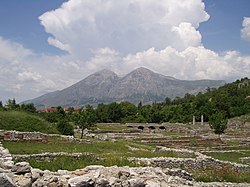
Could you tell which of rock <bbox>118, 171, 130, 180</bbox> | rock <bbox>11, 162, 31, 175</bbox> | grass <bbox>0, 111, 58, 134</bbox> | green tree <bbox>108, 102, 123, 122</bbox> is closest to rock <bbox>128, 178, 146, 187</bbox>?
rock <bbox>118, 171, 130, 180</bbox>

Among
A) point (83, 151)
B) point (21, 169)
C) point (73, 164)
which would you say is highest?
point (21, 169)

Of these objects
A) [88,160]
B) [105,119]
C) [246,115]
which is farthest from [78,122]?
[246,115]

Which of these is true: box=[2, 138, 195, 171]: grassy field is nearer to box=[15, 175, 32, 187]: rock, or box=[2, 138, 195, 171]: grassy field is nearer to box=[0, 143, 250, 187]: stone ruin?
box=[0, 143, 250, 187]: stone ruin

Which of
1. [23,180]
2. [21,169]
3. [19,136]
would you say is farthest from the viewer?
[19,136]

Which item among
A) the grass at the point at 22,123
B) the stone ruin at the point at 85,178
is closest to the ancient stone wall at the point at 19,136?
the grass at the point at 22,123

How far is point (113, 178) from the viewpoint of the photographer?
1168 cm

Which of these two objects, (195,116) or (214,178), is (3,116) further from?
(195,116)

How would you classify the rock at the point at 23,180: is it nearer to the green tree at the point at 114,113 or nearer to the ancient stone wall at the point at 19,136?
the ancient stone wall at the point at 19,136

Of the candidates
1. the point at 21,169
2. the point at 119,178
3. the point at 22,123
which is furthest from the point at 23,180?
the point at 22,123

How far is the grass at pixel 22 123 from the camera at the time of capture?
150ft

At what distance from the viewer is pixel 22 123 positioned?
46.7 metres

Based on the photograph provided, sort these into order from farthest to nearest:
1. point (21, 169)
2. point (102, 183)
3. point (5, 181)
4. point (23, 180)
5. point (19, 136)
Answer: point (19, 136)
point (21, 169)
point (102, 183)
point (23, 180)
point (5, 181)

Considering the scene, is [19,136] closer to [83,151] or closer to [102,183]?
[83,151]

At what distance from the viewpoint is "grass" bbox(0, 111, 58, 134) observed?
45569 mm
